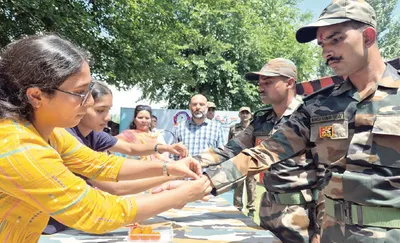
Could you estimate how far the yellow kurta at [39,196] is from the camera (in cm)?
127

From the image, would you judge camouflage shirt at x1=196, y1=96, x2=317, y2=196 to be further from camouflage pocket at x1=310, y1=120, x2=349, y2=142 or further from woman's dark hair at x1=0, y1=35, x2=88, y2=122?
woman's dark hair at x1=0, y1=35, x2=88, y2=122

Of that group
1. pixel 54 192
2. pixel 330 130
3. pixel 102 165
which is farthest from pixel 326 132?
pixel 54 192

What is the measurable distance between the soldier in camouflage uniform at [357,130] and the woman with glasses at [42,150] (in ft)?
2.79

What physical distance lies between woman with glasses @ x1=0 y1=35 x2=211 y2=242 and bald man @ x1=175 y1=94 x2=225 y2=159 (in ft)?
12.8

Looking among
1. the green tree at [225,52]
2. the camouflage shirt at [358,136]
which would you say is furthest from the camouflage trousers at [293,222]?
A: the green tree at [225,52]

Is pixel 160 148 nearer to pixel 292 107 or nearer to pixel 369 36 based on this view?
pixel 292 107

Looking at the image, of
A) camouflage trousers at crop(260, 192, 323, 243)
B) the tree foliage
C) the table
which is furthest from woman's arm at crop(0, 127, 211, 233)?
the tree foliage

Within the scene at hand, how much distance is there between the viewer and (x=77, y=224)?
133cm

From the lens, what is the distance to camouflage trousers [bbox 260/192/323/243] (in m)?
2.48

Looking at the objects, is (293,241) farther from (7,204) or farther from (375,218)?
(7,204)

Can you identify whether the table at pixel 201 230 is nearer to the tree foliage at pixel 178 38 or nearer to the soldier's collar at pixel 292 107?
the soldier's collar at pixel 292 107

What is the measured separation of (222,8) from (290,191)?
665 inches

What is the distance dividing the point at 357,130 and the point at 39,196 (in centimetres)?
140

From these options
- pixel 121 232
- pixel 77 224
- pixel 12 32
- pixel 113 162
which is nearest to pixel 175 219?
pixel 121 232
